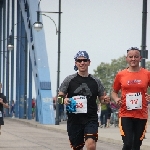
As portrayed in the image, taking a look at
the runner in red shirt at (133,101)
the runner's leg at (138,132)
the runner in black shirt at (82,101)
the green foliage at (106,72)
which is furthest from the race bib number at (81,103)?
the green foliage at (106,72)

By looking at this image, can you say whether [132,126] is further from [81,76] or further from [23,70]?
[23,70]

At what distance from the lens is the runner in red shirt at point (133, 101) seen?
31.2ft

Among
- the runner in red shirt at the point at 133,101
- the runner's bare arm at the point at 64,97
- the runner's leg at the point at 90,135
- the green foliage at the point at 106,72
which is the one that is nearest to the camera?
the runner's leg at the point at 90,135

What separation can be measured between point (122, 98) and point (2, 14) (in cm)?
5398

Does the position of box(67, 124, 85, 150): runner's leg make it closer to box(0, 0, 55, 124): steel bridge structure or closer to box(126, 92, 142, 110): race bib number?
box(126, 92, 142, 110): race bib number

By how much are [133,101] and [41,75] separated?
2653 cm

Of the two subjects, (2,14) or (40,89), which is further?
(2,14)

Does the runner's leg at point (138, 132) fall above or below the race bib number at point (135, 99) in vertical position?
below

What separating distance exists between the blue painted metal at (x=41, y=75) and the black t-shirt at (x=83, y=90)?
24.7 metres

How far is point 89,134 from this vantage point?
9352 millimetres

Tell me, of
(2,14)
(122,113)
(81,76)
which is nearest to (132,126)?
(122,113)

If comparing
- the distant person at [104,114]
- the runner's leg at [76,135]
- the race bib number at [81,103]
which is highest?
the race bib number at [81,103]

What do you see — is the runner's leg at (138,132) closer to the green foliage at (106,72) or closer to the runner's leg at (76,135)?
the runner's leg at (76,135)

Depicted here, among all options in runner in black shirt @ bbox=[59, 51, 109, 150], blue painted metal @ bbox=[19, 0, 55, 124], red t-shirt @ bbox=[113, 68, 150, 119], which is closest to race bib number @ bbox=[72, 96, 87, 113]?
runner in black shirt @ bbox=[59, 51, 109, 150]
